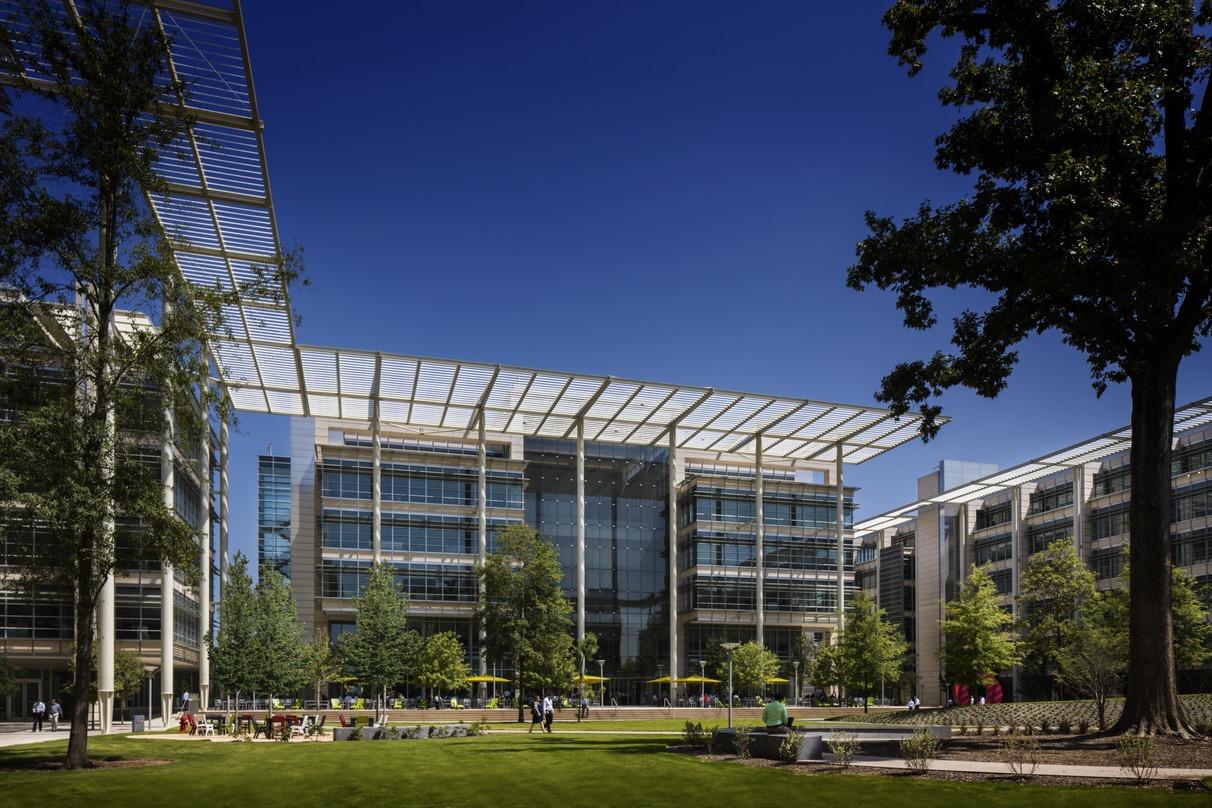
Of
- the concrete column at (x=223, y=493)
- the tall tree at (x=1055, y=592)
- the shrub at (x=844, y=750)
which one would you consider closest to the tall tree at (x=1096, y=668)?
the shrub at (x=844, y=750)

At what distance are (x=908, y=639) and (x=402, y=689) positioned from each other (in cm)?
6266

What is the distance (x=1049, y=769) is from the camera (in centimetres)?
2148

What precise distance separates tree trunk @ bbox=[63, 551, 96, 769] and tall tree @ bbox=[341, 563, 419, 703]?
28613mm

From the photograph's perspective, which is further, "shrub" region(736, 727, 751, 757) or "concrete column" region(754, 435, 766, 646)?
"concrete column" region(754, 435, 766, 646)

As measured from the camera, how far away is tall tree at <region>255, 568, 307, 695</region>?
47.5 meters

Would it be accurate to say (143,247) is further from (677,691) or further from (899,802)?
(677,691)

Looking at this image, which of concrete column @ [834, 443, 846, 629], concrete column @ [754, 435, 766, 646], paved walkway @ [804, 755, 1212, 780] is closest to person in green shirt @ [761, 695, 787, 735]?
paved walkway @ [804, 755, 1212, 780]

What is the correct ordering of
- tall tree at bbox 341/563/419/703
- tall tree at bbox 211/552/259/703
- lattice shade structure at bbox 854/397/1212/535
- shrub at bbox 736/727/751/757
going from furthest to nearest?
1. lattice shade structure at bbox 854/397/1212/535
2. tall tree at bbox 341/563/419/703
3. tall tree at bbox 211/552/259/703
4. shrub at bbox 736/727/751/757

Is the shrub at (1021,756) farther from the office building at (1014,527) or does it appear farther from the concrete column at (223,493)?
the concrete column at (223,493)

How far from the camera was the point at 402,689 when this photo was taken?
77625mm

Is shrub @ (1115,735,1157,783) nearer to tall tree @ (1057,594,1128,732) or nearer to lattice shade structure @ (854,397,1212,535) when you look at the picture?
tall tree @ (1057,594,1128,732)

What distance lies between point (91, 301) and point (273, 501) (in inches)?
3702

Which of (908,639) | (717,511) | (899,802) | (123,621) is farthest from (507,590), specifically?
(908,639)

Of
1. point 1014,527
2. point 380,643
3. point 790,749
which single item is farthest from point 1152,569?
point 1014,527
